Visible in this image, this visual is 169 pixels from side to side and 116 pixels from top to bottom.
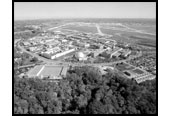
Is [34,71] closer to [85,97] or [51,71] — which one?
[51,71]

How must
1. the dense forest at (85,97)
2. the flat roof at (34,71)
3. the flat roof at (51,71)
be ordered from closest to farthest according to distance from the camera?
the dense forest at (85,97), the flat roof at (51,71), the flat roof at (34,71)

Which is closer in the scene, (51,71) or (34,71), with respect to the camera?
(51,71)

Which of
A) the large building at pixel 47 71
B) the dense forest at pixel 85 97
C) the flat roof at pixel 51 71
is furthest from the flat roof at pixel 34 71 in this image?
the dense forest at pixel 85 97

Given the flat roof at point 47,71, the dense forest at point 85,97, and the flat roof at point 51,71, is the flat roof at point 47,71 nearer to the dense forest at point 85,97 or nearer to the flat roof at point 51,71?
the flat roof at point 51,71

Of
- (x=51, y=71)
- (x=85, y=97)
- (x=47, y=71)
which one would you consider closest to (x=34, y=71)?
(x=47, y=71)

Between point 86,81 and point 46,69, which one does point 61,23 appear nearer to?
point 46,69

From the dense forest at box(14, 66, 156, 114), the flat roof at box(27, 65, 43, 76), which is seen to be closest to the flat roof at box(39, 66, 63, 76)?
the flat roof at box(27, 65, 43, 76)

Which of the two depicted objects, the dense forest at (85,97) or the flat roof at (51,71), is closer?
the dense forest at (85,97)

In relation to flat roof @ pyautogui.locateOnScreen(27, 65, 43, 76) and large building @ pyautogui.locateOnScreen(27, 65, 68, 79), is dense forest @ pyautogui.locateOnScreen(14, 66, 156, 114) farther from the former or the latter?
flat roof @ pyautogui.locateOnScreen(27, 65, 43, 76)
